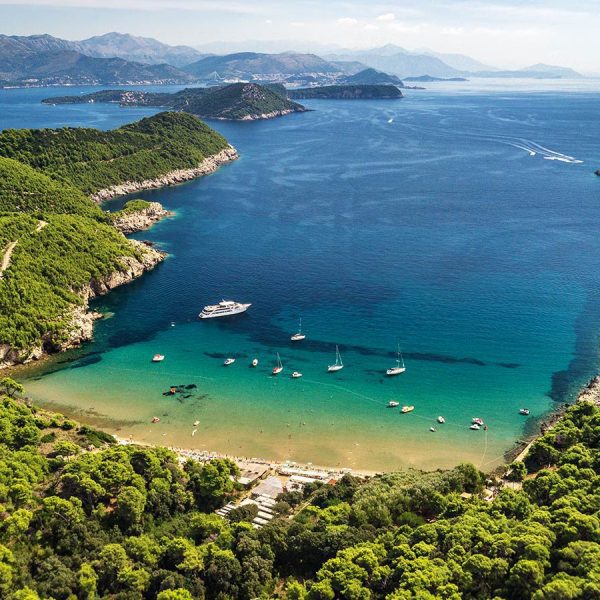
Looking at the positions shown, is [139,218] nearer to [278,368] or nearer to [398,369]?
[278,368]

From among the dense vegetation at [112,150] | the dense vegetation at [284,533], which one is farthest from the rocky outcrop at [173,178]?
the dense vegetation at [284,533]

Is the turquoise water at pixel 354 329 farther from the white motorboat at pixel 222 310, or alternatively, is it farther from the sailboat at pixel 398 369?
the white motorboat at pixel 222 310

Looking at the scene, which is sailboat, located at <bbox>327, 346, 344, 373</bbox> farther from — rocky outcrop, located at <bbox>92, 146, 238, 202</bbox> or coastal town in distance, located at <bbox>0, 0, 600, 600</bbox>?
rocky outcrop, located at <bbox>92, 146, 238, 202</bbox>

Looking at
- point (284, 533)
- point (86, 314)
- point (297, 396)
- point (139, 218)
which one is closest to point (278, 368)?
point (297, 396)

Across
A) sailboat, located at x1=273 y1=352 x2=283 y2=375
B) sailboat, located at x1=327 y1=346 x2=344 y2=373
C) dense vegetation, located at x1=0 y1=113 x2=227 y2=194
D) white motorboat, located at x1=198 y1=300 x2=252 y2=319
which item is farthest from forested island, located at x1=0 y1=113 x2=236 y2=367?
sailboat, located at x1=327 y1=346 x2=344 y2=373

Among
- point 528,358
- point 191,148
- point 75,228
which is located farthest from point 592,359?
point 191,148

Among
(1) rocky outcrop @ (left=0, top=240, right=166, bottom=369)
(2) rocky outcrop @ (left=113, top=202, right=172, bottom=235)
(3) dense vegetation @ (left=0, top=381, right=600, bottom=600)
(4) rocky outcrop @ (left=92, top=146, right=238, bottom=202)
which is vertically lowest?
(3) dense vegetation @ (left=0, top=381, right=600, bottom=600)
